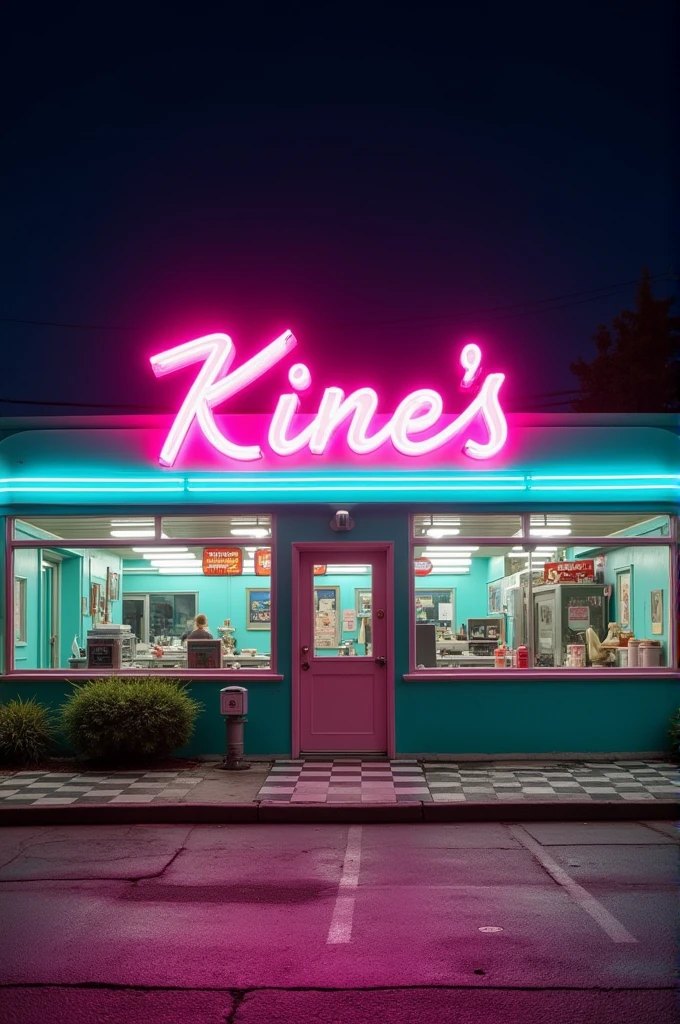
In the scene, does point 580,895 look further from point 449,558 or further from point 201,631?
point 201,631

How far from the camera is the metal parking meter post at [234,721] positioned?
471 inches

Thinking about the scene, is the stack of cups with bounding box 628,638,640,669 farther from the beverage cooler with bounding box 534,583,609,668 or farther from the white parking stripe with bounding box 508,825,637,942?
the white parking stripe with bounding box 508,825,637,942

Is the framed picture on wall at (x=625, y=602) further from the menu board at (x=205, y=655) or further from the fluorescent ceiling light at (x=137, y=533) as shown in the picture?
the fluorescent ceiling light at (x=137, y=533)

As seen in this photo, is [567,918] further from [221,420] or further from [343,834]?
[221,420]

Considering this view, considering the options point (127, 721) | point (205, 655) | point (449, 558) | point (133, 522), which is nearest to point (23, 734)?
point (127, 721)

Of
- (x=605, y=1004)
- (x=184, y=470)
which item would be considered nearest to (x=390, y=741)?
(x=184, y=470)

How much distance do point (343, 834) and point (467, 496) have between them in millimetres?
5239

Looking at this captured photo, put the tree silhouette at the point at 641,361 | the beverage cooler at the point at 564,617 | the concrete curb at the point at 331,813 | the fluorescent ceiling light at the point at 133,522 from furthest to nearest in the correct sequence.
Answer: the tree silhouette at the point at 641,361
the fluorescent ceiling light at the point at 133,522
the beverage cooler at the point at 564,617
the concrete curb at the point at 331,813

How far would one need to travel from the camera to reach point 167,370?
12953 mm

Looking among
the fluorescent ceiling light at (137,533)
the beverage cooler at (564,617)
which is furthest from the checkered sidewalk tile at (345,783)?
the fluorescent ceiling light at (137,533)

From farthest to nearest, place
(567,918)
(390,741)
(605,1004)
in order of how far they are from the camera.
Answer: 1. (390,741)
2. (567,918)
3. (605,1004)

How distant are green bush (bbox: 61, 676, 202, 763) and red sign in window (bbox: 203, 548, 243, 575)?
172 cm

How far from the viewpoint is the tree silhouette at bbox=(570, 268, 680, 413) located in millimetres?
37469

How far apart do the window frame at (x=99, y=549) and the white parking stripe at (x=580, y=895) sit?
16.8 ft
